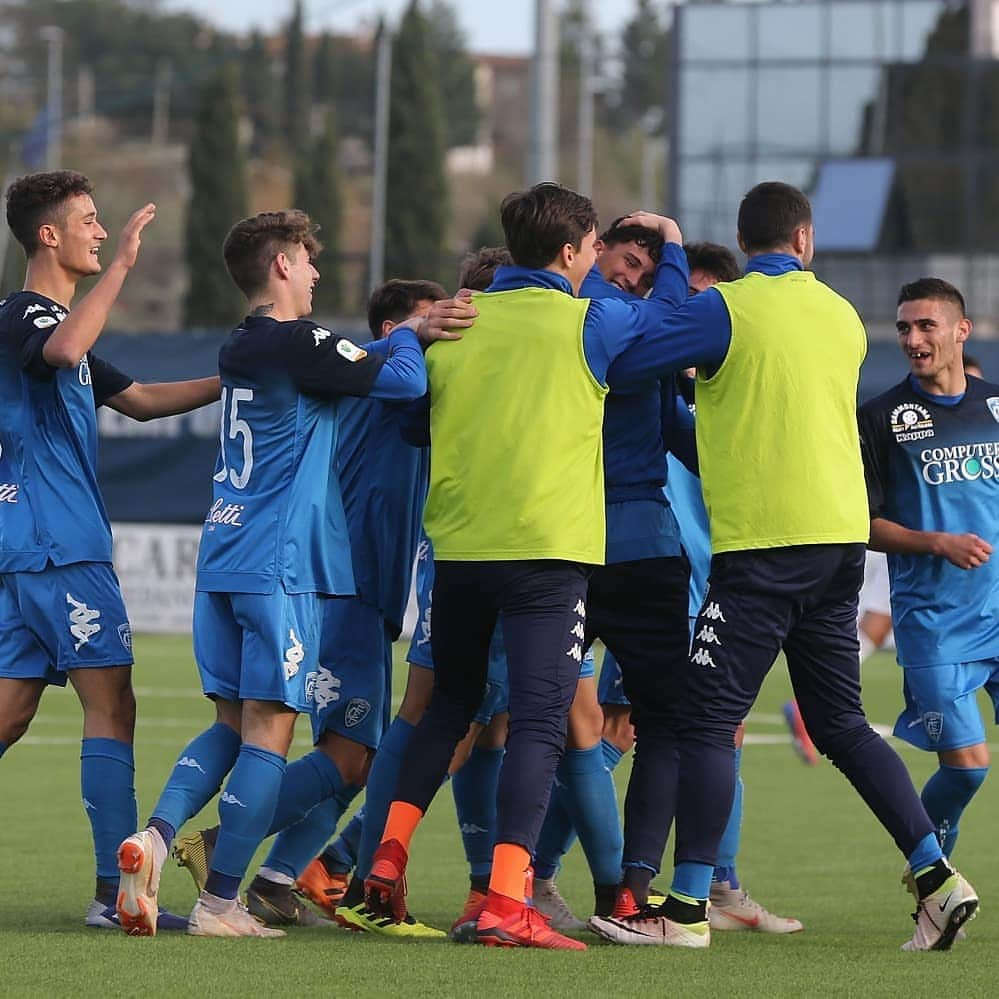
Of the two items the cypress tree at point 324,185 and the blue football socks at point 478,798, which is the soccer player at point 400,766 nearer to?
the blue football socks at point 478,798

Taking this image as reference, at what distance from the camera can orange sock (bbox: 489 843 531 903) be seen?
6.19m

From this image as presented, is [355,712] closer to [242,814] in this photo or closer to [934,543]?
[242,814]

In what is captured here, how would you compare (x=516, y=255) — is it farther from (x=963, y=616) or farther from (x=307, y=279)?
(x=963, y=616)

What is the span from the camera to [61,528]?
670cm

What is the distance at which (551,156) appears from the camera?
26.5 m

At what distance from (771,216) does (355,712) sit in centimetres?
218

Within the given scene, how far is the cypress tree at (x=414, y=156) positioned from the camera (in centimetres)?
6069

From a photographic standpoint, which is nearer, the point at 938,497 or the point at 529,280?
the point at 529,280

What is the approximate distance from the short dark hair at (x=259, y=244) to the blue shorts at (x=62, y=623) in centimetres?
105

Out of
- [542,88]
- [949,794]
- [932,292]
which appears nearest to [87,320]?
[932,292]

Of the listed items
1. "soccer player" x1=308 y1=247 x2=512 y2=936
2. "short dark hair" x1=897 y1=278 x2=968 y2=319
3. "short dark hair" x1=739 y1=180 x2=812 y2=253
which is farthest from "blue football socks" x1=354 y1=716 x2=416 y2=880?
"short dark hair" x1=897 y1=278 x2=968 y2=319

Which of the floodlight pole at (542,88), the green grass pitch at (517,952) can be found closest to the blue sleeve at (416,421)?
the green grass pitch at (517,952)

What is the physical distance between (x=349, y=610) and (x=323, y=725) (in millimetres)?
404

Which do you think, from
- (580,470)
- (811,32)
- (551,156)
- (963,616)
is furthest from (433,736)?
(811,32)
